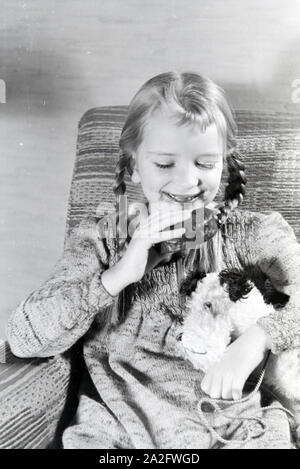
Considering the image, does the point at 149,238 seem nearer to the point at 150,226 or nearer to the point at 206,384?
the point at 150,226

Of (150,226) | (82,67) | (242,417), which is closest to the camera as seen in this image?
(242,417)

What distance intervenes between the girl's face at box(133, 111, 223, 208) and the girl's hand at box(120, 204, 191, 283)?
22 mm

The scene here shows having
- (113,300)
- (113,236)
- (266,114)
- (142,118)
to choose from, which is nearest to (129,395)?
(113,300)

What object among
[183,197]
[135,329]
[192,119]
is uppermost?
[192,119]

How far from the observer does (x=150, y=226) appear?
3.08ft

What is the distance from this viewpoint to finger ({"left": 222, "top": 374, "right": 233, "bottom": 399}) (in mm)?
851

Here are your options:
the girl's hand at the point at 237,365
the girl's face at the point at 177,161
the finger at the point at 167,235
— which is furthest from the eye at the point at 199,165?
the girl's hand at the point at 237,365

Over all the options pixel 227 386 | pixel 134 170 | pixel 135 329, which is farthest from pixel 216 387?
pixel 134 170

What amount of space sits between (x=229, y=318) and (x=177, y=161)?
271 millimetres

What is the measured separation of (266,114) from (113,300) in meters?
0.44

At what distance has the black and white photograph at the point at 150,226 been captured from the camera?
2.78ft

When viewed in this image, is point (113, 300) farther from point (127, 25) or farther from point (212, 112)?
point (127, 25)

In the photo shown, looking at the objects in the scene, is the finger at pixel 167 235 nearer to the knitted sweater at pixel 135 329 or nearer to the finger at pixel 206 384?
the knitted sweater at pixel 135 329

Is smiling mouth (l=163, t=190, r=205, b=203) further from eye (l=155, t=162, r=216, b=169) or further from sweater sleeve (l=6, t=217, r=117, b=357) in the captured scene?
sweater sleeve (l=6, t=217, r=117, b=357)
